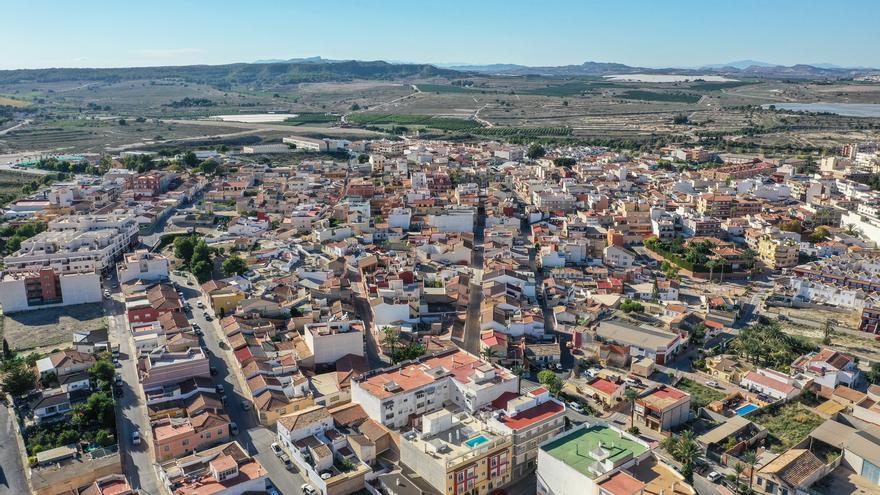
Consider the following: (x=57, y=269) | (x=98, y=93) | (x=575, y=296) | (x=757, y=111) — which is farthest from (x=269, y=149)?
(x=98, y=93)

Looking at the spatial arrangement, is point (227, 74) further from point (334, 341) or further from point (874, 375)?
point (874, 375)

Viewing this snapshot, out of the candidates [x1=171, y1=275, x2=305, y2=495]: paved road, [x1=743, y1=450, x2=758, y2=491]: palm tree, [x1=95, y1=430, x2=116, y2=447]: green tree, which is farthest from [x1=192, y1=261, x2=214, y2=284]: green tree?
[x1=743, y1=450, x2=758, y2=491]: palm tree

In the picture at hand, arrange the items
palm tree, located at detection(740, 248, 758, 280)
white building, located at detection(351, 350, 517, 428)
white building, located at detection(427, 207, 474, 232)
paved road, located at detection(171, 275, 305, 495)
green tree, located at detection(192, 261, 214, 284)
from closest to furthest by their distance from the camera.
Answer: paved road, located at detection(171, 275, 305, 495), white building, located at detection(351, 350, 517, 428), green tree, located at detection(192, 261, 214, 284), palm tree, located at detection(740, 248, 758, 280), white building, located at detection(427, 207, 474, 232)

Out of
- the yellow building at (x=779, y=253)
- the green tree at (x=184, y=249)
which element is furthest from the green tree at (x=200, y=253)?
the yellow building at (x=779, y=253)

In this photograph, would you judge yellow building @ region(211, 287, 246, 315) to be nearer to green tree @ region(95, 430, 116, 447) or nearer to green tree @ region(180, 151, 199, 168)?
green tree @ region(95, 430, 116, 447)

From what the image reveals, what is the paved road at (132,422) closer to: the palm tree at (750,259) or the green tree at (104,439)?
the green tree at (104,439)

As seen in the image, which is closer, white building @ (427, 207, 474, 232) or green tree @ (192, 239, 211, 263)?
green tree @ (192, 239, 211, 263)
